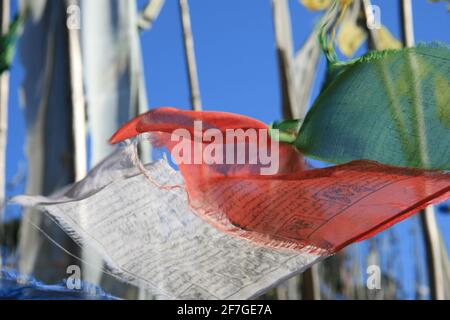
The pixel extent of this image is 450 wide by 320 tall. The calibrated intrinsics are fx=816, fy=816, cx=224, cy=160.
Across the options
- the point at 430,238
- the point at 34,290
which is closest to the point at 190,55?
the point at 430,238

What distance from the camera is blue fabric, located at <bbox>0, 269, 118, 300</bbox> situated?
56.3 inches

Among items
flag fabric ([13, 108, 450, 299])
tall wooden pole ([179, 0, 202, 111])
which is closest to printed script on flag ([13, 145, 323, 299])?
flag fabric ([13, 108, 450, 299])

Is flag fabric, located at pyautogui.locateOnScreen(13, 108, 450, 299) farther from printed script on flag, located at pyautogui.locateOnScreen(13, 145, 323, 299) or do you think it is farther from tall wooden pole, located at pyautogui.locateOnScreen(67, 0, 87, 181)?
tall wooden pole, located at pyautogui.locateOnScreen(67, 0, 87, 181)

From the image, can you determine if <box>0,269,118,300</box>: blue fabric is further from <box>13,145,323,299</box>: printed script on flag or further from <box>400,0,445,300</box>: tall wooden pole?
<box>400,0,445,300</box>: tall wooden pole

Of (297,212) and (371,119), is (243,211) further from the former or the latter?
(371,119)

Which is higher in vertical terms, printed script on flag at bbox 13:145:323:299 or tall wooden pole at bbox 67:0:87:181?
tall wooden pole at bbox 67:0:87:181

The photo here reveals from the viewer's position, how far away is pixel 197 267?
1.46 meters

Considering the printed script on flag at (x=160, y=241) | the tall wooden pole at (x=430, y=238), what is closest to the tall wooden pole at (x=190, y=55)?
the tall wooden pole at (x=430, y=238)

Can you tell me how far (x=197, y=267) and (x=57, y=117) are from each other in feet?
3.71

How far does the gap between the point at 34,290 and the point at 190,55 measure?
117 centimetres

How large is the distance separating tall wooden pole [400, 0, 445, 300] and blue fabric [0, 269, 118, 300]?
45.8 inches

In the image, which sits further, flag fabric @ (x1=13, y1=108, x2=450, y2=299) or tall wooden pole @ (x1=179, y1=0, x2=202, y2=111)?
tall wooden pole @ (x1=179, y1=0, x2=202, y2=111)

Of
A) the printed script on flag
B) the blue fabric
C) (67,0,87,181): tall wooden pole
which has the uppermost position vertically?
(67,0,87,181): tall wooden pole

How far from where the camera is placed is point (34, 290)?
1.43 metres
